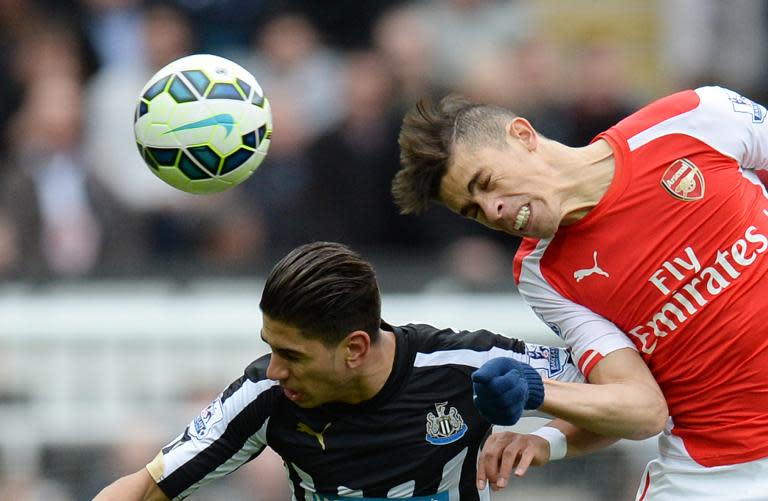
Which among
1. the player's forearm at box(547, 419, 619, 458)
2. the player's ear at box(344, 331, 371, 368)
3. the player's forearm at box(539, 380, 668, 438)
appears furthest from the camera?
the player's forearm at box(547, 419, 619, 458)

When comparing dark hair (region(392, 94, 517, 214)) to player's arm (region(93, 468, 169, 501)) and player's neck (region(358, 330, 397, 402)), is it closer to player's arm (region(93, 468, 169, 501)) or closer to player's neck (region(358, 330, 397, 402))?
player's neck (region(358, 330, 397, 402))

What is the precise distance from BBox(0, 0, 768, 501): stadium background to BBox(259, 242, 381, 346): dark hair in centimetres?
396

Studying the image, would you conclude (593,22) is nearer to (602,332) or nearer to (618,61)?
(618,61)

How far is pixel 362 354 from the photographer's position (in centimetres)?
514

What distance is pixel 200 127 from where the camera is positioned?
5566mm

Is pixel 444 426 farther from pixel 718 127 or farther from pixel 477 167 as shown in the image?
pixel 718 127

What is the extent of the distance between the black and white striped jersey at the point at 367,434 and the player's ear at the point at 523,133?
728 millimetres

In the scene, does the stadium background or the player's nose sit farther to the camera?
the stadium background

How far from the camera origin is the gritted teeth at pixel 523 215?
520 cm

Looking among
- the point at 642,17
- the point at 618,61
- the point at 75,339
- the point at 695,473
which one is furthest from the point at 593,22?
the point at 695,473

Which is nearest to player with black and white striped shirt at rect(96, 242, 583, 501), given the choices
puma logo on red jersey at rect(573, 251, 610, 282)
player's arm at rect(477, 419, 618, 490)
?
player's arm at rect(477, 419, 618, 490)

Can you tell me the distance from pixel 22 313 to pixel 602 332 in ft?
16.2

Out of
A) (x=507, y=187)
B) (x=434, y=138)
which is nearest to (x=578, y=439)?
(x=507, y=187)

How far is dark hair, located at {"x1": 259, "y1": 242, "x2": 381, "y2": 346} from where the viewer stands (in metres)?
5.00
